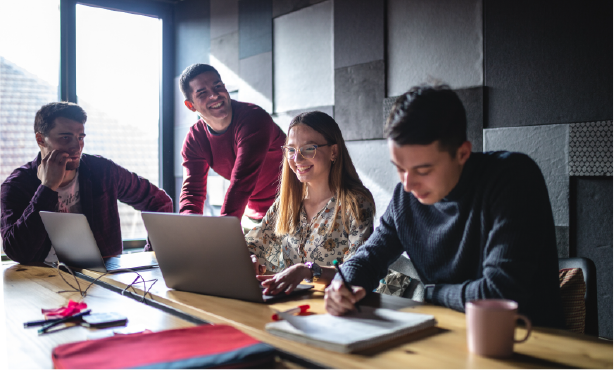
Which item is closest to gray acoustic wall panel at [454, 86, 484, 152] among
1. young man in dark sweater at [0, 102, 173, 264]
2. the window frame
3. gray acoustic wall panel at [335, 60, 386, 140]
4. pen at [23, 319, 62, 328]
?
gray acoustic wall panel at [335, 60, 386, 140]

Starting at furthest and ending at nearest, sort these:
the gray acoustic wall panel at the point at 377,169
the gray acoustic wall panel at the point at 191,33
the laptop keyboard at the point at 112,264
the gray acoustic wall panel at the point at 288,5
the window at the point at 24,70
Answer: the gray acoustic wall panel at the point at 191,33 → the window at the point at 24,70 → the gray acoustic wall panel at the point at 288,5 → the gray acoustic wall panel at the point at 377,169 → the laptop keyboard at the point at 112,264

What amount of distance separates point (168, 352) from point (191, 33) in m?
4.02

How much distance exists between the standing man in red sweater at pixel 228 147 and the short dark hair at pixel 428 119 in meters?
1.35

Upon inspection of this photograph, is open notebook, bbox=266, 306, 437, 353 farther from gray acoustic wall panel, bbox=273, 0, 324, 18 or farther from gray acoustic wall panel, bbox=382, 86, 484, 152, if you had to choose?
gray acoustic wall panel, bbox=273, 0, 324, 18

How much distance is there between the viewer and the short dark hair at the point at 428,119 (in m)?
1.14

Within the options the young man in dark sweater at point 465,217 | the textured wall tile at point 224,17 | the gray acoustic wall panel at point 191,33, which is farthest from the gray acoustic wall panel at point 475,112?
the gray acoustic wall panel at point 191,33

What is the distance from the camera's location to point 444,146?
118 centimetres

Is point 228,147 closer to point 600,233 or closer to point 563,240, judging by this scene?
point 563,240

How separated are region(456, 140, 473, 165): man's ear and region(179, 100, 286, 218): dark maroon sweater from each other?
1.35 metres

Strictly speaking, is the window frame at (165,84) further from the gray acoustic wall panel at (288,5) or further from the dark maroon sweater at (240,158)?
the dark maroon sweater at (240,158)

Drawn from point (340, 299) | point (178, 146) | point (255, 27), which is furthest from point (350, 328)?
point (178, 146)

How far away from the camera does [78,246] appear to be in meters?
1.79

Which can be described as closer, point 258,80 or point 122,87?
point 258,80

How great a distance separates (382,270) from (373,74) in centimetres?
178
